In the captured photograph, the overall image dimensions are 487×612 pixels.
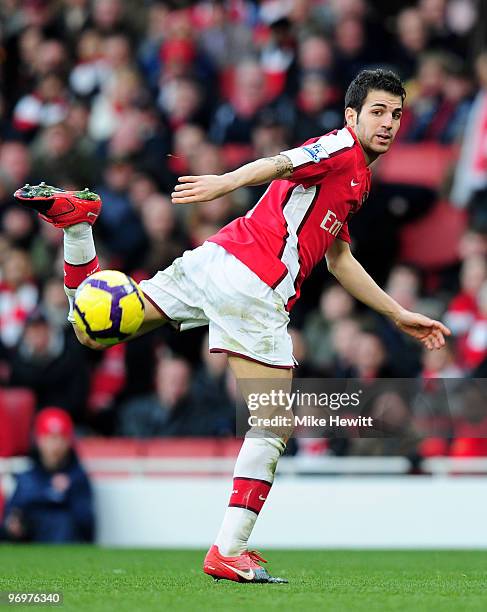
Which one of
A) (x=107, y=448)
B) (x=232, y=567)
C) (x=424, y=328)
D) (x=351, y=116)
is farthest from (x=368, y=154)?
(x=107, y=448)

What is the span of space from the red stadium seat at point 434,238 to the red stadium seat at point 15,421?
12.2ft

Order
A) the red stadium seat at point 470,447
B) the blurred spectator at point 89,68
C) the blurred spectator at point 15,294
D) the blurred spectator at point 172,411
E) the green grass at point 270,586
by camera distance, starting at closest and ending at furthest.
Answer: the green grass at point 270,586, the red stadium seat at point 470,447, the blurred spectator at point 172,411, the blurred spectator at point 15,294, the blurred spectator at point 89,68

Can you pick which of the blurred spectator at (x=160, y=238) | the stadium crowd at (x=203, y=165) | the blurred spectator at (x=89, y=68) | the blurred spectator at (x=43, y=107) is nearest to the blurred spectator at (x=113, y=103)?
the stadium crowd at (x=203, y=165)

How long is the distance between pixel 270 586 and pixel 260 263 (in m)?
1.42

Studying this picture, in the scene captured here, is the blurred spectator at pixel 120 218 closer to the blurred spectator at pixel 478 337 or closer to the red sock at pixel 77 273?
the blurred spectator at pixel 478 337

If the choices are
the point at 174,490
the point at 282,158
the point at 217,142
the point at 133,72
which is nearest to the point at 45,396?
the point at 174,490

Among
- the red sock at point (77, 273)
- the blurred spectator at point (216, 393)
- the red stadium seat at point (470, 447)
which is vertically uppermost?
the red sock at point (77, 273)

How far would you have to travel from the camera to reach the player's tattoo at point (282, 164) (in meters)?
5.87

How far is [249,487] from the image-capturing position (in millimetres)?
5996

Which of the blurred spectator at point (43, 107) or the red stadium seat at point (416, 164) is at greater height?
the blurred spectator at point (43, 107)

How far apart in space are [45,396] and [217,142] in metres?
3.26

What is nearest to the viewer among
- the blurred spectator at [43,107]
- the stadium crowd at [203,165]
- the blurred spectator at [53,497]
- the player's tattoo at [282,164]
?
the player's tattoo at [282,164]

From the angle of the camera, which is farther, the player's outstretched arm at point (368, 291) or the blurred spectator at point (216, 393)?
the blurred spectator at point (216, 393)

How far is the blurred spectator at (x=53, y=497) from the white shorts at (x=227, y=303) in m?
4.44
